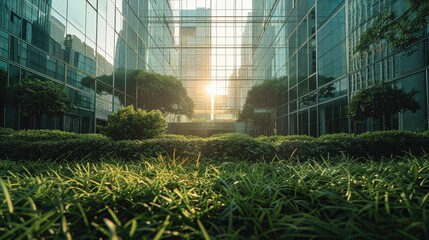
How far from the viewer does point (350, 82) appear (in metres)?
15.7

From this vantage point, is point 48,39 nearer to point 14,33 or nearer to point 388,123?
point 14,33

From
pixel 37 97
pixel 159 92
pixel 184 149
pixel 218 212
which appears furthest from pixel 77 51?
pixel 218 212

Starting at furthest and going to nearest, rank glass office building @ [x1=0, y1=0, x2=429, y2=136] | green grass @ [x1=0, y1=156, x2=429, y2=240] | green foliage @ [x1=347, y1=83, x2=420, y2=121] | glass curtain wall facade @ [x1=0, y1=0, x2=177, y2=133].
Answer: glass office building @ [x1=0, y1=0, x2=429, y2=136] < glass curtain wall facade @ [x1=0, y1=0, x2=177, y2=133] < green foliage @ [x1=347, y1=83, x2=420, y2=121] < green grass @ [x1=0, y1=156, x2=429, y2=240]

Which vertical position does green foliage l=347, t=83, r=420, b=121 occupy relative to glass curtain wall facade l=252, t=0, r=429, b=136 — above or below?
below

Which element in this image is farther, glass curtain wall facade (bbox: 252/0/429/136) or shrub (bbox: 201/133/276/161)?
glass curtain wall facade (bbox: 252/0/429/136)

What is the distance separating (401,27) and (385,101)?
8.52 ft

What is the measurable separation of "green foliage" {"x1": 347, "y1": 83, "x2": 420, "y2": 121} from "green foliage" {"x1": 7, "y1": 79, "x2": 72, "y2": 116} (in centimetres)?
1283

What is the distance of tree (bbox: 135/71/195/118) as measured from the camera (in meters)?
26.6

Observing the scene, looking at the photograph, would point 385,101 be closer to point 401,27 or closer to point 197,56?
point 401,27

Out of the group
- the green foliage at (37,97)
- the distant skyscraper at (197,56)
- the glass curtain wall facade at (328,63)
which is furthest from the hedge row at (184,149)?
the distant skyscraper at (197,56)

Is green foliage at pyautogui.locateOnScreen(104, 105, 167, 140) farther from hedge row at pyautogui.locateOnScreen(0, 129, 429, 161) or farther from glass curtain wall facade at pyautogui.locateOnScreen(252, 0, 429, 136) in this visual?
glass curtain wall facade at pyautogui.locateOnScreen(252, 0, 429, 136)

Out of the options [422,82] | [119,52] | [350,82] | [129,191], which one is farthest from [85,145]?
[119,52]

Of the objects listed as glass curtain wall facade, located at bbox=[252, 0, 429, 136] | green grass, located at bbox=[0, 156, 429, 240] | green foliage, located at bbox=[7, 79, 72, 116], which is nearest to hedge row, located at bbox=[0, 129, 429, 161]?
green grass, located at bbox=[0, 156, 429, 240]

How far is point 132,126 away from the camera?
8508mm
